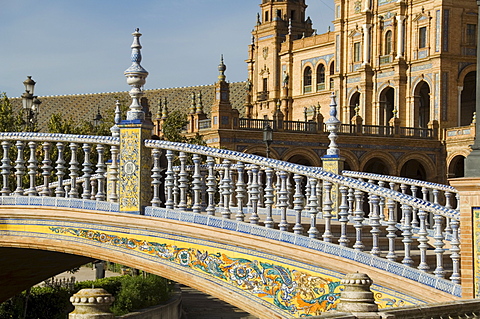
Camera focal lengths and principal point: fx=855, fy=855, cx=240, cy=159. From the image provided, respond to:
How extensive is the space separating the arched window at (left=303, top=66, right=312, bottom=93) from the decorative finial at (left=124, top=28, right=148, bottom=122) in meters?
49.1

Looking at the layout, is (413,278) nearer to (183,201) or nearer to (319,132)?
(183,201)

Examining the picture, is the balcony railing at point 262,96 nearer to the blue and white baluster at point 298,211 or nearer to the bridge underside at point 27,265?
the bridge underside at point 27,265

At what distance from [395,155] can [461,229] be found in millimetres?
38577

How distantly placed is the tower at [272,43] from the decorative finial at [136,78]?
4990 centimetres

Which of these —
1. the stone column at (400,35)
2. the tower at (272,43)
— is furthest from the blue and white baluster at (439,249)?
the tower at (272,43)

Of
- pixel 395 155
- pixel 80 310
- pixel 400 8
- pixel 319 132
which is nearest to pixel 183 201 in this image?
pixel 80 310

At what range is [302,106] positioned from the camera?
2334 inches

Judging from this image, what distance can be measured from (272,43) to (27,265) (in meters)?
48.9

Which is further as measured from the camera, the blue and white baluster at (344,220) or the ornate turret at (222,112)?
the ornate turret at (222,112)

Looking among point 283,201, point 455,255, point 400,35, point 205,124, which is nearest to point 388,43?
point 400,35

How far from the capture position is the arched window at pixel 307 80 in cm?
5935

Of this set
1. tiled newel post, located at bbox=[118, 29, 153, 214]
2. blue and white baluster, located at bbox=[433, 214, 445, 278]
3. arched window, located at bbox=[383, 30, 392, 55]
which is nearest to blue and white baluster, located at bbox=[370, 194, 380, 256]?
blue and white baluster, located at bbox=[433, 214, 445, 278]

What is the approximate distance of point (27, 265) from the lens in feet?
45.7

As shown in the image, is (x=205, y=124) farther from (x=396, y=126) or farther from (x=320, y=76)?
(x=320, y=76)
